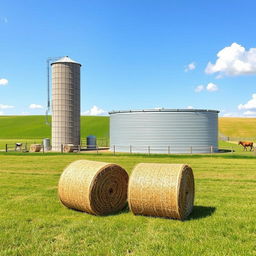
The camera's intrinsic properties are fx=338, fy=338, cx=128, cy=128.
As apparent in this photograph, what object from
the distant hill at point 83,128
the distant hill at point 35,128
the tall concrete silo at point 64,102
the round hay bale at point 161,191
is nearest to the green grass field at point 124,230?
the round hay bale at point 161,191

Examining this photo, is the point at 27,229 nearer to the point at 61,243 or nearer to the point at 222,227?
the point at 61,243

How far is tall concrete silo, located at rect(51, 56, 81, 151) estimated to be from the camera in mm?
36594

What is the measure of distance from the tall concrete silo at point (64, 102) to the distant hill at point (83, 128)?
38.5 meters

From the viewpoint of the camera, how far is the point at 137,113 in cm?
3266

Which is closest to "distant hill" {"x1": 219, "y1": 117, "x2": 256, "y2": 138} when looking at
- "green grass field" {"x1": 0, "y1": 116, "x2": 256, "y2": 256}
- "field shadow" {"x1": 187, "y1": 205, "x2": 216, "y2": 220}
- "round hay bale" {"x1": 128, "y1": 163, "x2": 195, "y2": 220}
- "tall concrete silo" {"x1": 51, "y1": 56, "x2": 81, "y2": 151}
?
"tall concrete silo" {"x1": 51, "y1": 56, "x2": 81, "y2": 151}

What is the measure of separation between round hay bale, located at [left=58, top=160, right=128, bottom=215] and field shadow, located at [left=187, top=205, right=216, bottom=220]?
6.18 feet

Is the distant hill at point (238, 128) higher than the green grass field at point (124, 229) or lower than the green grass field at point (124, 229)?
higher

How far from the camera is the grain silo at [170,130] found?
31.9 metres

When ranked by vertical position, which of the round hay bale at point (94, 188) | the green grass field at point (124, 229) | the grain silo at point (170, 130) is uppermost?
the grain silo at point (170, 130)

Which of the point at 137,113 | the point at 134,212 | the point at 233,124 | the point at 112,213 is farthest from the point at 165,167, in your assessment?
the point at 233,124

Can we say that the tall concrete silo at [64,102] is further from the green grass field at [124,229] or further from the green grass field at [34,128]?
the green grass field at [34,128]

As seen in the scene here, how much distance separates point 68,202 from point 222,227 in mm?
3980

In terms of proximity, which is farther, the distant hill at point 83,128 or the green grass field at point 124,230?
the distant hill at point 83,128

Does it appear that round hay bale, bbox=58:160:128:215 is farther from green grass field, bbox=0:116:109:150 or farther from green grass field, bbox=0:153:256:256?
green grass field, bbox=0:116:109:150
